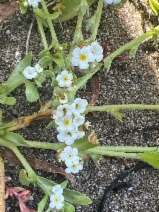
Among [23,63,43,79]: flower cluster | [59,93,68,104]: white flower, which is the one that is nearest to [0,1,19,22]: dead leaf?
[23,63,43,79]: flower cluster

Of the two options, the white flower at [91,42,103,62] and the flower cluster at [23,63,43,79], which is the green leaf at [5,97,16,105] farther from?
the white flower at [91,42,103,62]

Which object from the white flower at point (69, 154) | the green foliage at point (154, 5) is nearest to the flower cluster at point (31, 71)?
the white flower at point (69, 154)

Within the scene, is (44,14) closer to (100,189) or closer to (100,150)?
(100,150)

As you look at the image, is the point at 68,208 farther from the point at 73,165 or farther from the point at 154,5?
the point at 154,5

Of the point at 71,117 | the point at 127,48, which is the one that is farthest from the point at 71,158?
the point at 127,48

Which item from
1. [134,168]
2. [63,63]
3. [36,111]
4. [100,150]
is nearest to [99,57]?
[63,63]

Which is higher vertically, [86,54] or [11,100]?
[86,54]
